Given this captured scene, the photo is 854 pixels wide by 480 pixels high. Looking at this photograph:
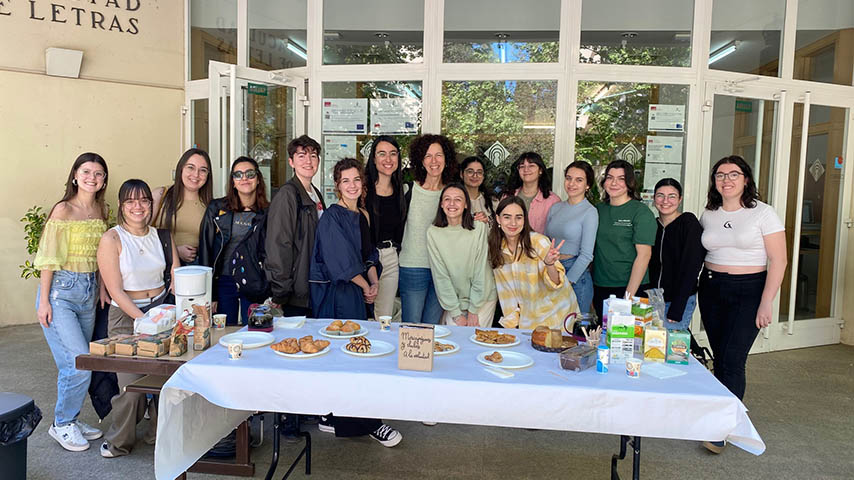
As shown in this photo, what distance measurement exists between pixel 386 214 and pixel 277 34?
2853 mm

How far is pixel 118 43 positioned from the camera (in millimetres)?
6125

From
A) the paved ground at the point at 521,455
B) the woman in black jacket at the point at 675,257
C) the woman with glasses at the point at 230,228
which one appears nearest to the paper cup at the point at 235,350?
the paved ground at the point at 521,455

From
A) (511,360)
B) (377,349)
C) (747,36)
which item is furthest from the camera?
(747,36)

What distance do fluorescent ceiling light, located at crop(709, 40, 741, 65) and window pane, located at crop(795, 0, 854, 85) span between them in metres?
0.70

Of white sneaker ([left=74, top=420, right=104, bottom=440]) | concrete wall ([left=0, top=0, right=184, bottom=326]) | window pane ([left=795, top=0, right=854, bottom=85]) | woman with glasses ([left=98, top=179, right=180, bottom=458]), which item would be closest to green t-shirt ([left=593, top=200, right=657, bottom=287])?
woman with glasses ([left=98, top=179, right=180, bottom=458])

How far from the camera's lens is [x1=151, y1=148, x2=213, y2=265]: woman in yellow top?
141 inches

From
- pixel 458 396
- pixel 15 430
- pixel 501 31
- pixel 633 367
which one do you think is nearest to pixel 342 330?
pixel 458 396

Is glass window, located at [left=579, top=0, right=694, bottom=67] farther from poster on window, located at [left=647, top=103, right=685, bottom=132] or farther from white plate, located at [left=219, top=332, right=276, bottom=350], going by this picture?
white plate, located at [left=219, top=332, right=276, bottom=350]

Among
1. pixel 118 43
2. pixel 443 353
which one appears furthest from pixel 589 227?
pixel 118 43

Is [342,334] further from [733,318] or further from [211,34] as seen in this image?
[211,34]

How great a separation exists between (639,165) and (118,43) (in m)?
5.45

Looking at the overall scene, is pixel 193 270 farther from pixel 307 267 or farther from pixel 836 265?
pixel 836 265

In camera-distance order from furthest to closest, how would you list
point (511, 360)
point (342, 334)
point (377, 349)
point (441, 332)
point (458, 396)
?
point (441, 332) < point (342, 334) < point (377, 349) < point (511, 360) < point (458, 396)

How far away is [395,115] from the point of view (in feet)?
17.5
